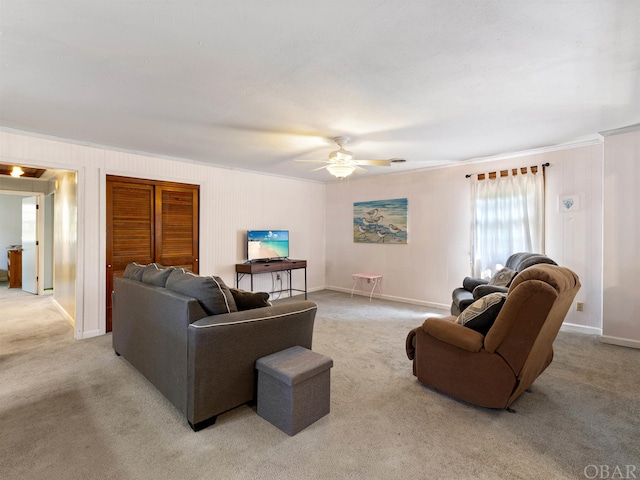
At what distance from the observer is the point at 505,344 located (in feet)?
6.86

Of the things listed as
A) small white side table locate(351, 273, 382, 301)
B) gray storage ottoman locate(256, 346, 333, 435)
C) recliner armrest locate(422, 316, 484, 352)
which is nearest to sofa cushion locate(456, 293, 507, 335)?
recliner armrest locate(422, 316, 484, 352)

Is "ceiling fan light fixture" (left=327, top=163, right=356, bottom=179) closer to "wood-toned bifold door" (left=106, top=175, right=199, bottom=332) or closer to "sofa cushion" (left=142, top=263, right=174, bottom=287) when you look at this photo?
"sofa cushion" (left=142, top=263, right=174, bottom=287)

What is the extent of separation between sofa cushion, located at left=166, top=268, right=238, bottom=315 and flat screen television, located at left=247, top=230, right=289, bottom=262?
318 centimetres

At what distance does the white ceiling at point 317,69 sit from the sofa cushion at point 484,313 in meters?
1.62

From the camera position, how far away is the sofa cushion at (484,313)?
219cm

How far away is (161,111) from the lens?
113 inches

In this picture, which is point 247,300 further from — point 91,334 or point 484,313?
point 91,334

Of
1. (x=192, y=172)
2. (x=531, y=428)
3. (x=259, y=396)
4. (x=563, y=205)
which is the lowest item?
(x=531, y=428)

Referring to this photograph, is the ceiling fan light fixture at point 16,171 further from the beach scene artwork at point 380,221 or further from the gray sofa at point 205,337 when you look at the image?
the beach scene artwork at point 380,221

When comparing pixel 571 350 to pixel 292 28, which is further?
pixel 571 350

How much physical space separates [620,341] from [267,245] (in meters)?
4.91

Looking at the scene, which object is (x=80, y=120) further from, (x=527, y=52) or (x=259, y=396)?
(x=527, y=52)

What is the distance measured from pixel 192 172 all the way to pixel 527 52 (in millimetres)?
4323

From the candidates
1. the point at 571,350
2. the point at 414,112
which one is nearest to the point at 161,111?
the point at 414,112
